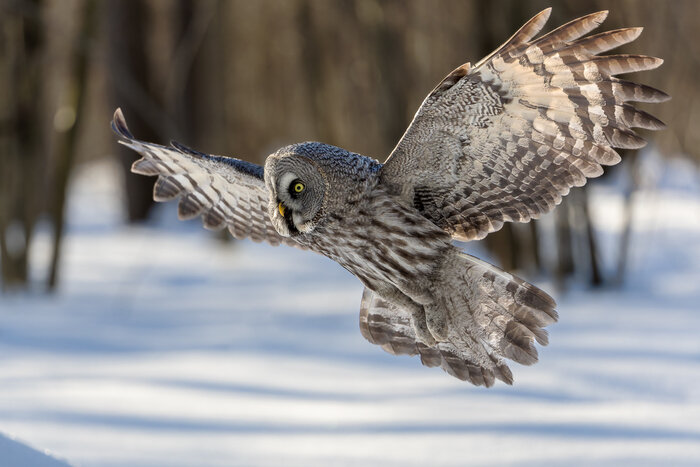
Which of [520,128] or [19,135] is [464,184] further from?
[19,135]

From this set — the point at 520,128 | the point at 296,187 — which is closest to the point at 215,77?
the point at 296,187

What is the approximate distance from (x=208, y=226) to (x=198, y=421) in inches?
42.1

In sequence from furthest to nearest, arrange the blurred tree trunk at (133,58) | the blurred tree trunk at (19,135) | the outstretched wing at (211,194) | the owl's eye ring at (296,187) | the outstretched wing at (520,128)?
the blurred tree trunk at (133,58)
the blurred tree trunk at (19,135)
the outstretched wing at (211,194)
the owl's eye ring at (296,187)
the outstretched wing at (520,128)

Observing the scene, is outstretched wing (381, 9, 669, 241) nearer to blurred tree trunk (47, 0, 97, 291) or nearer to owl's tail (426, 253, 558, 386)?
owl's tail (426, 253, 558, 386)

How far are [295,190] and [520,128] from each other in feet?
3.20

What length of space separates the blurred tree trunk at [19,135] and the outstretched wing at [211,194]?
451 cm

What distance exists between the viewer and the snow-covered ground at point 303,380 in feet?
14.5

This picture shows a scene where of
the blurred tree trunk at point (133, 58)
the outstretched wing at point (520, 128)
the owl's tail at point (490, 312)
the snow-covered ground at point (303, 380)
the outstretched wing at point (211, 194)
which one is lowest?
the blurred tree trunk at point (133, 58)

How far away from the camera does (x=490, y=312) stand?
4.15 m

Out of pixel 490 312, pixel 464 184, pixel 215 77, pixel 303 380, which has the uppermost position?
pixel 464 184

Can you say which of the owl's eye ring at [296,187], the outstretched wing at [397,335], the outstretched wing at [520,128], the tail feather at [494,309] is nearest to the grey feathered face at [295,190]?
the owl's eye ring at [296,187]

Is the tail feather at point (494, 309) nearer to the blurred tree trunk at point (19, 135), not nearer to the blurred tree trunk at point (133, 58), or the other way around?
the blurred tree trunk at point (19, 135)

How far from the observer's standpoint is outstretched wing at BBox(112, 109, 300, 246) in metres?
4.69

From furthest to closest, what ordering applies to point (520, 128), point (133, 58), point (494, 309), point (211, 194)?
point (133, 58) → point (211, 194) → point (494, 309) → point (520, 128)
